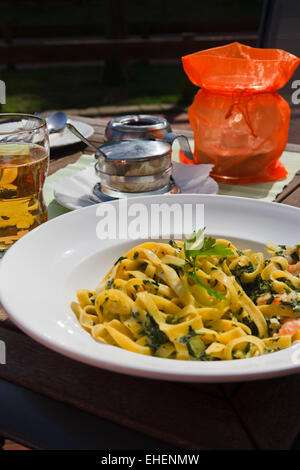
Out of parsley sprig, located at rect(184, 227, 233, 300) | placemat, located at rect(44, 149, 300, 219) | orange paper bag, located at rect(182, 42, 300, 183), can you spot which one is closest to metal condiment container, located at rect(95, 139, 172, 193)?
placemat, located at rect(44, 149, 300, 219)

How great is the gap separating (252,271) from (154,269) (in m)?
0.23

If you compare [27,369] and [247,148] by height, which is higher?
[247,148]

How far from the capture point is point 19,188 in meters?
1.37

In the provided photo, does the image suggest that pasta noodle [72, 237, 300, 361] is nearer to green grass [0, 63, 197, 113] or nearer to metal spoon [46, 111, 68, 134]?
metal spoon [46, 111, 68, 134]

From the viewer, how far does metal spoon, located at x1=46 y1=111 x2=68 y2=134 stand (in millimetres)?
2232

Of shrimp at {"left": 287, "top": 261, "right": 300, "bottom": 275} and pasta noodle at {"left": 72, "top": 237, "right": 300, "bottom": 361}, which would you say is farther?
shrimp at {"left": 287, "top": 261, "right": 300, "bottom": 275}

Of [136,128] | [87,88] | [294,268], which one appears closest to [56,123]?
[136,128]

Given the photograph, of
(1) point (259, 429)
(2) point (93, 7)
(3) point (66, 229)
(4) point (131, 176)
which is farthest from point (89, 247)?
(2) point (93, 7)

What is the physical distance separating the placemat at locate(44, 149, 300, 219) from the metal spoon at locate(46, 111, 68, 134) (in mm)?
244

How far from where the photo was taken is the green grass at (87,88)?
7.33 meters

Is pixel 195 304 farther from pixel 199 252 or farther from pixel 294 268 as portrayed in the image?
pixel 294 268

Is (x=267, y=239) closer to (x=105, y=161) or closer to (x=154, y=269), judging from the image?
(x=154, y=269)

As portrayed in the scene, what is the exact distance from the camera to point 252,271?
1.18 metres

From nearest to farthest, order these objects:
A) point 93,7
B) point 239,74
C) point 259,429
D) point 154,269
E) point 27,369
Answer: point 259,429, point 27,369, point 154,269, point 239,74, point 93,7
